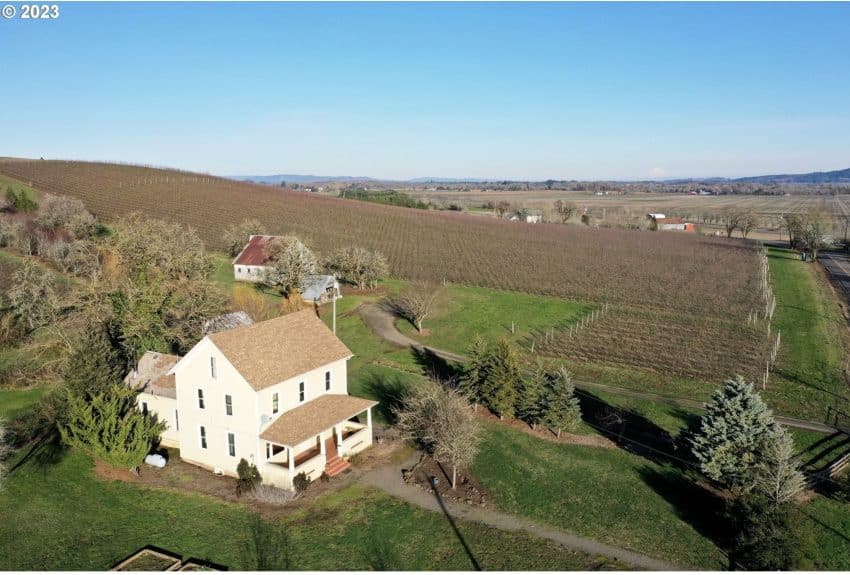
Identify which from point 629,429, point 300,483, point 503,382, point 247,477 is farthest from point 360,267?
point 300,483

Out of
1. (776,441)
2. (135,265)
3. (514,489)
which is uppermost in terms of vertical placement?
(135,265)

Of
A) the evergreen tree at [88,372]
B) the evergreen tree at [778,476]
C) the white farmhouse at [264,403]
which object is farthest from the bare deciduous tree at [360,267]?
the evergreen tree at [778,476]

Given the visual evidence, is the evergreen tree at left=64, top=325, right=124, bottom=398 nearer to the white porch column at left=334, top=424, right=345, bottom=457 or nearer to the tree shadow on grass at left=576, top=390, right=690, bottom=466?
the white porch column at left=334, top=424, right=345, bottom=457

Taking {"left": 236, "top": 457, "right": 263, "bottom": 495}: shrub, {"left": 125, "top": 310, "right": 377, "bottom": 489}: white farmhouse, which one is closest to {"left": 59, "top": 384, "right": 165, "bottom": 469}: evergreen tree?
{"left": 125, "top": 310, "right": 377, "bottom": 489}: white farmhouse

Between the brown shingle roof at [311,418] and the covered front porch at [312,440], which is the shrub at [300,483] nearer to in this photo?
the covered front porch at [312,440]

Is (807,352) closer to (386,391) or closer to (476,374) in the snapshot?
(476,374)

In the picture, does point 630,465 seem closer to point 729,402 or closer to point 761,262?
point 729,402

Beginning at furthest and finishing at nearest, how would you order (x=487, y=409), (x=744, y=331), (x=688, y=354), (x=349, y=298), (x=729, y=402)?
(x=349, y=298), (x=744, y=331), (x=688, y=354), (x=487, y=409), (x=729, y=402)

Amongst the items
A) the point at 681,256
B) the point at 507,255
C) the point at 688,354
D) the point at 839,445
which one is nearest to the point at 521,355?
the point at 688,354
